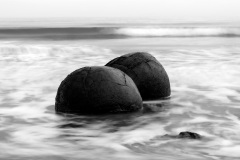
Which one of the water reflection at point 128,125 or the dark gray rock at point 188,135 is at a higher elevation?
the dark gray rock at point 188,135

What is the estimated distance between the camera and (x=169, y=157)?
462cm

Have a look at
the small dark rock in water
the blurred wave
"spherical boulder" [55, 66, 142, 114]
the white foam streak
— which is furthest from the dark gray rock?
the white foam streak

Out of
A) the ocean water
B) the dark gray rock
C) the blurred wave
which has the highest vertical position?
the dark gray rock

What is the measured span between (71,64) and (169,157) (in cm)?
962

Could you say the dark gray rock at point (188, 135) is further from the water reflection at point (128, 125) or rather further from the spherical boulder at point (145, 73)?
the spherical boulder at point (145, 73)

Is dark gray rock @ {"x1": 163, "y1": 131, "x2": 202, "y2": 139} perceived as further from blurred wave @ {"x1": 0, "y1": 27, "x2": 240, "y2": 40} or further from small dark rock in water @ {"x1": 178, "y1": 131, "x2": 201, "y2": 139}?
blurred wave @ {"x1": 0, "y1": 27, "x2": 240, "y2": 40}

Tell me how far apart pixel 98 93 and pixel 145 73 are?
4.01 ft

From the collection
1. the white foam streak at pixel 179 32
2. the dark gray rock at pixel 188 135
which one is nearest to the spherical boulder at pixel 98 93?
the dark gray rock at pixel 188 135

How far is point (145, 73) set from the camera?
7.28 m

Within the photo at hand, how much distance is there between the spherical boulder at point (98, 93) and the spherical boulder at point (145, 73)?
2.49ft

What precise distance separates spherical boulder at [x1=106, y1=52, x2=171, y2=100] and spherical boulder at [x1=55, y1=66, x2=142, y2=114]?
0.76m

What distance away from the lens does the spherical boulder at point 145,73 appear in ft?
23.8

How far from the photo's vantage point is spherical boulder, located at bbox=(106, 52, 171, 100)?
7.25 meters

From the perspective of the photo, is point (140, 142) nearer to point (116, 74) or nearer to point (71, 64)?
point (116, 74)
